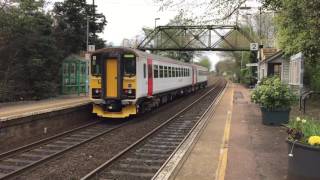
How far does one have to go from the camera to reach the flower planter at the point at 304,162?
23.0 ft

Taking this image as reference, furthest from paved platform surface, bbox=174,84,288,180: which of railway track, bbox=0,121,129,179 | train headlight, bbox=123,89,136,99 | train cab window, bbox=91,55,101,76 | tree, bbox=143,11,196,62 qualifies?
tree, bbox=143,11,196,62

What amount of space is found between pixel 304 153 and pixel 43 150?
311 inches

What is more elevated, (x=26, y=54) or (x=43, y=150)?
(x=26, y=54)

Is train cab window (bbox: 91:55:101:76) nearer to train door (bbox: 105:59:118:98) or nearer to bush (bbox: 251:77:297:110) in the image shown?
train door (bbox: 105:59:118:98)

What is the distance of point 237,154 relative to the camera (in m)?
10.7

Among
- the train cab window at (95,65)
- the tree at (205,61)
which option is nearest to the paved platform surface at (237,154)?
the train cab window at (95,65)

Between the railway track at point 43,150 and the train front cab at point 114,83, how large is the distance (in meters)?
1.64

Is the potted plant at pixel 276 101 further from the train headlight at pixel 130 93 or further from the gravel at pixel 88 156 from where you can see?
the train headlight at pixel 130 93

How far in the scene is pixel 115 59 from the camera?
767 inches

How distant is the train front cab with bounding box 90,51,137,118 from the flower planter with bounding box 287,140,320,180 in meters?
12.2

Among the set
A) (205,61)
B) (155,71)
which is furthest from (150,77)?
(205,61)

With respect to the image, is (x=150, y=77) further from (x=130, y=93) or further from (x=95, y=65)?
(x=95, y=65)

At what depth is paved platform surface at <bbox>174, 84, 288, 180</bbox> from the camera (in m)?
8.84

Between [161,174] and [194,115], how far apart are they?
1342 centimetres
